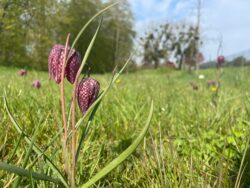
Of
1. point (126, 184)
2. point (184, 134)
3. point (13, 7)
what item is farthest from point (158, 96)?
point (13, 7)

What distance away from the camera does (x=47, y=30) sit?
95.4 feet

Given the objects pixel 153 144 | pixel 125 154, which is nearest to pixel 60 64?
pixel 125 154

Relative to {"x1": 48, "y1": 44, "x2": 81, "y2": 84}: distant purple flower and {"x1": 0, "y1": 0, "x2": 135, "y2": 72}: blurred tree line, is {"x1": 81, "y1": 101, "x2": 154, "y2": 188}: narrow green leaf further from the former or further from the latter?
{"x1": 0, "y1": 0, "x2": 135, "y2": 72}: blurred tree line

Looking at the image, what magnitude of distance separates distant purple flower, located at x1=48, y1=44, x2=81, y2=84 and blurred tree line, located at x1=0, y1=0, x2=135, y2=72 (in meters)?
13.9

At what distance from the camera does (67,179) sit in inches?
47.8

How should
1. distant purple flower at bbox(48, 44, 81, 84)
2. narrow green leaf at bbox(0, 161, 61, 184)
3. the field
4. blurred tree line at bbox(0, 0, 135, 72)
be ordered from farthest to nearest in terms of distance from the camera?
blurred tree line at bbox(0, 0, 135, 72)
the field
distant purple flower at bbox(48, 44, 81, 84)
narrow green leaf at bbox(0, 161, 61, 184)

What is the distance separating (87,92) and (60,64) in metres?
0.11

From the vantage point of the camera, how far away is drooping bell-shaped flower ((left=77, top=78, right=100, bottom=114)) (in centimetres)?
122

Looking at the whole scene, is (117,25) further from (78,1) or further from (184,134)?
(184,134)

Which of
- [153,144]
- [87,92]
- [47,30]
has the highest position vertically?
[47,30]

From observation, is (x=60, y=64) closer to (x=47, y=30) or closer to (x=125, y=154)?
(x=125, y=154)

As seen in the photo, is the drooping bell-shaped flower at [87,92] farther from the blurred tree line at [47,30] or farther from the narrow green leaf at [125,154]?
the blurred tree line at [47,30]

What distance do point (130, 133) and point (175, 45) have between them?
53.3 m

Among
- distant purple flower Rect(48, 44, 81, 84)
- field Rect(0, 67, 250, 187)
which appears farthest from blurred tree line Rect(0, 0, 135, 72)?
distant purple flower Rect(48, 44, 81, 84)
